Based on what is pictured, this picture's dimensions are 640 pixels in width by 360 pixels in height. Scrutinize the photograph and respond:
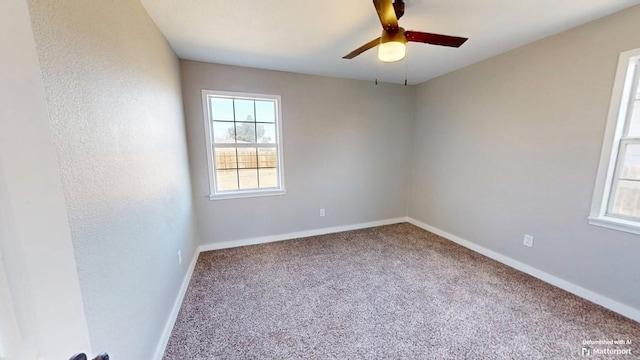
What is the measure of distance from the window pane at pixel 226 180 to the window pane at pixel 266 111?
31.4 inches

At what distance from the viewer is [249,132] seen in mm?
3186

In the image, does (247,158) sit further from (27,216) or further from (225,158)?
(27,216)

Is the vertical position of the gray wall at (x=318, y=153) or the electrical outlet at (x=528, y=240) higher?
the gray wall at (x=318, y=153)

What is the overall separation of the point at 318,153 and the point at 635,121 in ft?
9.72

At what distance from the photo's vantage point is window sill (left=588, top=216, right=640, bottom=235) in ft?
6.00

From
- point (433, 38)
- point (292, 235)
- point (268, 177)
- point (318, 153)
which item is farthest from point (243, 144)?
point (433, 38)

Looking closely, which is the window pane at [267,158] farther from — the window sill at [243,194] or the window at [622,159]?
the window at [622,159]

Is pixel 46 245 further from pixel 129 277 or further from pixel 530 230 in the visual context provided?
pixel 530 230

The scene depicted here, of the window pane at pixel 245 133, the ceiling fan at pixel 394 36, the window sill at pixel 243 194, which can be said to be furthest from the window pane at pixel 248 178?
the ceiling fan at pixel 394 36

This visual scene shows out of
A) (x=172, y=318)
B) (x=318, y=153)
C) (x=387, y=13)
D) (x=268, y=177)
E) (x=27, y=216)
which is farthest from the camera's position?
(x=318, y=153)

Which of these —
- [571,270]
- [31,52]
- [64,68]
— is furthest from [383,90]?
[31,52]

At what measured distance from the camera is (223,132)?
307 cm

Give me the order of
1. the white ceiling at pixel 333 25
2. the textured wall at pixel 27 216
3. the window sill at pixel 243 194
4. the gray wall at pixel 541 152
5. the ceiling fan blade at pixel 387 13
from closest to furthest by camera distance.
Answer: the textured wall at pixel 27 216 → the ceiling fan blade at pixel 387 13 → the white ceiling at pixel 333 25 → the gray wall at pixel 541 152 → the window sill at pixel 243 194

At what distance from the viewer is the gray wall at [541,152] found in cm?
193
